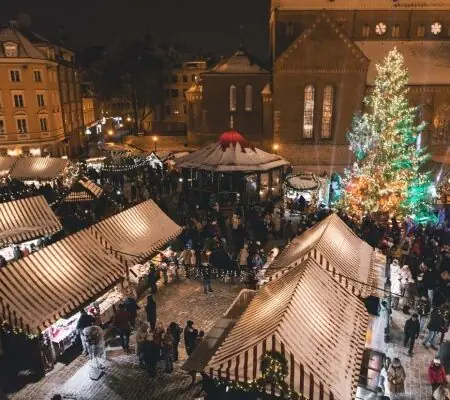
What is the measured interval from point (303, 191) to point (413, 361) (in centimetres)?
1302

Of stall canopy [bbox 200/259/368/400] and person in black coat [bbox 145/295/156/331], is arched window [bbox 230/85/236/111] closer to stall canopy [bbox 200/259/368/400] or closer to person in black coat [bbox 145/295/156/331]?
person in black coat [bbox 145/295/156/331]

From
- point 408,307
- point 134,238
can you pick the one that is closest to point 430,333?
point 408,307

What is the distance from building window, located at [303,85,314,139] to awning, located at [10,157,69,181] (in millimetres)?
19630

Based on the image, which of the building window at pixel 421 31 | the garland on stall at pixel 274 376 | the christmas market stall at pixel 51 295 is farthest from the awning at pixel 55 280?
the building window at pixel 421 31

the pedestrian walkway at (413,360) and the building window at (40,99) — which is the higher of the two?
the building window at (40,99)

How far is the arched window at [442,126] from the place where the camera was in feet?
116

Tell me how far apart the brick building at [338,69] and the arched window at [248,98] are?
1408 mm

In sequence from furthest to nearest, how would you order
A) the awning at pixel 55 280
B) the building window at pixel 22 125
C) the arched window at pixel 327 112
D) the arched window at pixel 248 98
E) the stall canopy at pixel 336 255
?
the arched window at pixel 248 98 < the building window at pixel 22 125 < the arched window at pixel 327 112 < the stall canopy at pixel 336 255 < the awning at pixel 55 280

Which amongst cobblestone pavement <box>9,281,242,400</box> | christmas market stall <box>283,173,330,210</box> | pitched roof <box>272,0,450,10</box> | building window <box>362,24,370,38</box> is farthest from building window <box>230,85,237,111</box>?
cobblestone pavement <box>9,281,242,400</box>

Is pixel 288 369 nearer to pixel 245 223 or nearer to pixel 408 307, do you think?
pixel 408 307

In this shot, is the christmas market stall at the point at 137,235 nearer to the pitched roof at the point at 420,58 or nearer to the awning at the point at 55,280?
the awning at the point at 55,280

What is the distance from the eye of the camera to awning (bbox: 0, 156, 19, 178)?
26.4 meters

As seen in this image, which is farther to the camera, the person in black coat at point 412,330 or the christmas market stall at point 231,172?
the christmas market stall at point 231,172

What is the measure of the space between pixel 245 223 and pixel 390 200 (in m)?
7.57
